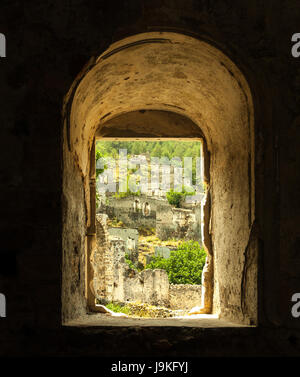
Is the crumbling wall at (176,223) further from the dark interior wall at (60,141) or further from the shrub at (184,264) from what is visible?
the dark interior wall at (60,141)

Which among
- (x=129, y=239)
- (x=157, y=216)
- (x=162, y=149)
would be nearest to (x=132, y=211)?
(x=157, y=216)

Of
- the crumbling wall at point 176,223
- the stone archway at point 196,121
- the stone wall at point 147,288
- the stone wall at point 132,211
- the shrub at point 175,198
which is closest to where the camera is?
the stone archway at point 196,121

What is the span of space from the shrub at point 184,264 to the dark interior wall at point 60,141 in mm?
22163

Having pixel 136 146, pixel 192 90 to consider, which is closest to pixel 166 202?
pixel 136 146

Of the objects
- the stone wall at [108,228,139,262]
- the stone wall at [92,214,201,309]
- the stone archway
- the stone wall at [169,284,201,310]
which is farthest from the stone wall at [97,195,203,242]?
the stone archway

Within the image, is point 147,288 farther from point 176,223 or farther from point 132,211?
point 132,211

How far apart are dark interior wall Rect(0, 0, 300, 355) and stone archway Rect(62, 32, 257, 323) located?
102 millimetres

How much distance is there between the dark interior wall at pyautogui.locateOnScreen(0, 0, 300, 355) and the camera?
8.36 ft

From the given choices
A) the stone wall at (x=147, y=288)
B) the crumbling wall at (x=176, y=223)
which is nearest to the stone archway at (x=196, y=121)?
the stone wall at (x=147, y=288)

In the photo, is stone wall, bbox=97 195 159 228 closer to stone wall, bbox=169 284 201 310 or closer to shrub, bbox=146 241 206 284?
shrub, bbox=146 241 206 284

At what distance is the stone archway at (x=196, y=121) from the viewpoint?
2.78 meters

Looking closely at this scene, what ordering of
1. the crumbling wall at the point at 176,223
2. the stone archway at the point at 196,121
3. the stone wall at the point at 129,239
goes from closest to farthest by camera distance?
the stone archway at the point at 196,121 < the stone wall at the point at 129,239 < the crumbling wall at the point at 176,223
